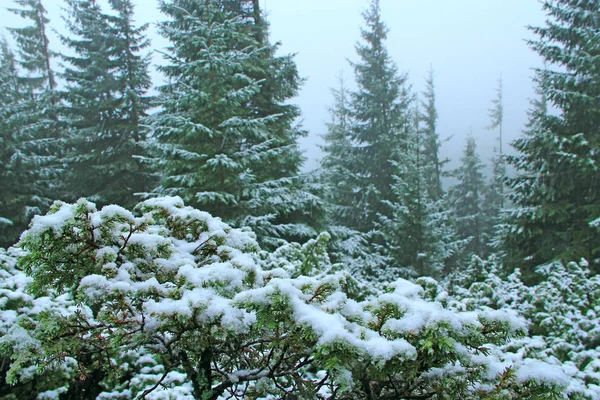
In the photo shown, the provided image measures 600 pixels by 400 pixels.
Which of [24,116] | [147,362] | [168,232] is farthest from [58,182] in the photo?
[168,232]

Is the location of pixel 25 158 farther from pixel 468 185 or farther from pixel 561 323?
pixel 468 185

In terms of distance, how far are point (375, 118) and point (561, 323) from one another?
13.2 meters

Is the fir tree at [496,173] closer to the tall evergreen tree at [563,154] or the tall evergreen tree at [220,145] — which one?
the tall evergreen tree at [563,154]

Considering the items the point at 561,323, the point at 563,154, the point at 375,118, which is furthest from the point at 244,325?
the point at 375,118

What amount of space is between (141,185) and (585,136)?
50.5ft

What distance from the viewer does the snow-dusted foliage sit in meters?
3.57

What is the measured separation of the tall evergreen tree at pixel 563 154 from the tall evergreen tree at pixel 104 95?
13829 millimetres

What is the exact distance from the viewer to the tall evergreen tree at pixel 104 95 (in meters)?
12.9

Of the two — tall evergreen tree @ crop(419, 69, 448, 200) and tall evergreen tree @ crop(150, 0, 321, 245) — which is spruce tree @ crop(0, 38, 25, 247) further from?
tall evergreen tree @ crop(419, 69, 448, 200)

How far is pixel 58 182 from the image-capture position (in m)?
14.1

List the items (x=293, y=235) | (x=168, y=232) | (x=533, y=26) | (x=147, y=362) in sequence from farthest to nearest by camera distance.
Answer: (x=533, y=26) → (x=293, y=235) → (x=147, y=362) → (x=168, y=232)

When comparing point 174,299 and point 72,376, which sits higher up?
point 174,299

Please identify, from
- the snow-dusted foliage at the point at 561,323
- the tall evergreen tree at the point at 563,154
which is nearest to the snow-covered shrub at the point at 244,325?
the snow-dusted foliage at the point at 561,323

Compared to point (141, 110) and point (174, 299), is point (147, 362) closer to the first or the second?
point (174, 299)
